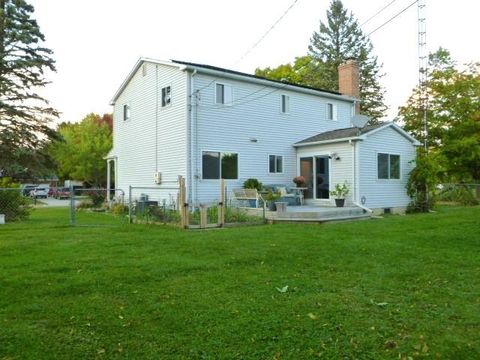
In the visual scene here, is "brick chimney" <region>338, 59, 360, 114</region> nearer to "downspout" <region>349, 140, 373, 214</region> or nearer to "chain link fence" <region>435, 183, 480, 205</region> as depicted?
"chain link fence" <region>435, 183, 480, 205</region>

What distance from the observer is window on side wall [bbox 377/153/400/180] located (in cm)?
1698

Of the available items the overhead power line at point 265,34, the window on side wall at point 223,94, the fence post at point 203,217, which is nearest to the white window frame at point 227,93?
the window on side wall at point 223,94

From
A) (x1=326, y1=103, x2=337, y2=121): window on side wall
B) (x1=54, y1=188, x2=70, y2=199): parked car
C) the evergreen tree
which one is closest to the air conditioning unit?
(x1=326, y1=103, x2=337, y2=121): window on side wall

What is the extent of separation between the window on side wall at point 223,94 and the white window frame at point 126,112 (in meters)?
5.98

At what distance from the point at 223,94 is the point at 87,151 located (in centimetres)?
3185

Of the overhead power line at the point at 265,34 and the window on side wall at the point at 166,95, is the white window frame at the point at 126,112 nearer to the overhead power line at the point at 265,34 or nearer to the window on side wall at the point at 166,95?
the window on side wall at the point at 166,95

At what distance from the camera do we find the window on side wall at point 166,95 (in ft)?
55.3

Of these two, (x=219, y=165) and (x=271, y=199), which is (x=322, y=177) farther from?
(x=219, y=165)

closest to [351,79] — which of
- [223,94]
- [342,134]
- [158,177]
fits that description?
[342,134]

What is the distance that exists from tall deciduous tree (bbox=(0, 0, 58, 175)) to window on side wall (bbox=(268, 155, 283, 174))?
13.5 m

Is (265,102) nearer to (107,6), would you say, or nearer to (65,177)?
(107,6)

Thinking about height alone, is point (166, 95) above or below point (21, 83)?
below

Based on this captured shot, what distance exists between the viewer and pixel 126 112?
825 inches

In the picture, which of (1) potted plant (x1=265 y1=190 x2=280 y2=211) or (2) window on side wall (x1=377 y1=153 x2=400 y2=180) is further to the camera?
(2) window on side wall (x1=377 y1=153 x2=400 y2=180)
